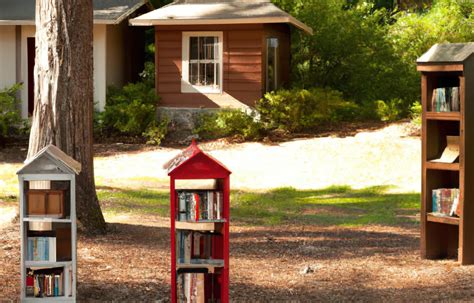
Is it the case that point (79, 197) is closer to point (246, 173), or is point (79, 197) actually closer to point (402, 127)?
point (246, 173)

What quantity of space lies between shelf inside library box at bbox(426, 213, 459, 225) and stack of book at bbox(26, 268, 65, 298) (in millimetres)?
4155

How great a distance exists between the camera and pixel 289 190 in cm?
1792

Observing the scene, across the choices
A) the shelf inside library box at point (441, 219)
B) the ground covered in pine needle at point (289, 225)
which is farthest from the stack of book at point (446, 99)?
the ground covered in pine needle at point (289, 225)

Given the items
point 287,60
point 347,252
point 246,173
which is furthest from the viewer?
point 287,60

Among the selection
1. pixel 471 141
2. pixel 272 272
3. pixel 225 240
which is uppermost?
pixel 471 141

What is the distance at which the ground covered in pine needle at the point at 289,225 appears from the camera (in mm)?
9086

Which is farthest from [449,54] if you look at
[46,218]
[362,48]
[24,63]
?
[362,48]

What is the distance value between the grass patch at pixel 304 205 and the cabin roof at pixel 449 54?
406 cm

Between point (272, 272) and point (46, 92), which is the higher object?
point (46, 92)

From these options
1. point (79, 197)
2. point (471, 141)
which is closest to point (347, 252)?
point (471, 141)

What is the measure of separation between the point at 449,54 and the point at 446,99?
473 millimetres

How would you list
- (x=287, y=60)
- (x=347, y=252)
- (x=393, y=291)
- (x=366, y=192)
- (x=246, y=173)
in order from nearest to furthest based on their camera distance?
(x=393, y=291)
(x=347, y=252)
(x=366, y=192)
(x=246, y=173)
(x=287, y=60)

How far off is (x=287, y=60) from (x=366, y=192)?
1043cm

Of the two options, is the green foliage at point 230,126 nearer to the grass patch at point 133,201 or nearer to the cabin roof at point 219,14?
the cabin roof at point 219,14
